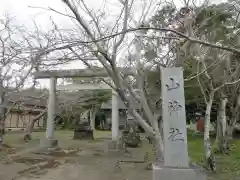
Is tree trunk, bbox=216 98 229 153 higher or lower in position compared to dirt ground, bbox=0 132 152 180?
higher

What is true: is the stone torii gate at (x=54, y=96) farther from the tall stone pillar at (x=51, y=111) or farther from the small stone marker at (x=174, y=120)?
the small stone marker at (x=174, y=120)

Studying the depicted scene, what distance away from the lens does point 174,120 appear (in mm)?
5133

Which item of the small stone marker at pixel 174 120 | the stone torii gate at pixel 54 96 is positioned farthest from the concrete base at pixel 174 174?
the stone torii gate at pixel 54 96

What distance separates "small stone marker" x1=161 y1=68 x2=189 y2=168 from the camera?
4.95 m

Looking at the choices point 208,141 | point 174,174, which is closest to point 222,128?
point 208,141

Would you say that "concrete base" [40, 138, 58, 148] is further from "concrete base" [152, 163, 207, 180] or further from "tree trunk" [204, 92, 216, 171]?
"concrete base" [152, 163, 207, 180]

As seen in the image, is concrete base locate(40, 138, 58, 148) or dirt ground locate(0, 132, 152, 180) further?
concrete base locate(40, 138, 58, 148)

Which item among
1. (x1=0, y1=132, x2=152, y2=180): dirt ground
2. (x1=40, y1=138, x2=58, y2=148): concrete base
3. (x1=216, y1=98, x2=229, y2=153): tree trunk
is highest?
(x1=216, y1=98, x2=229, y2=153): tree trunk

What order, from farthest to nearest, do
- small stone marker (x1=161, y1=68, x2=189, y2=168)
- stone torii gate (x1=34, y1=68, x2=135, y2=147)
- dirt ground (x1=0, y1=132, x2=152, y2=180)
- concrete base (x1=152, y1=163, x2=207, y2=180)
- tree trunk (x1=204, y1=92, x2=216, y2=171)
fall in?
1. stone torii gate (x1=34, y1=68, x2=135, y2=147)
2. tree trunk (x1=204, y1=92, x2=216, y2=171)
3. dirt ground (x1=0, y1=132, x2=152, y2=180)
4. small stone marker (x1=161, y1=68, x2=189, y2=168)
5. concrete base (x1=152, y1=163, x2=207, y2=180)

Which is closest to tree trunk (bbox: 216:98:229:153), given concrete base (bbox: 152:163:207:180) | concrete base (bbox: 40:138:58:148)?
concrete base (bbox: 152:163:207:180)

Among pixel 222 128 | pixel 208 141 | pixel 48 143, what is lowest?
pixel 48 143

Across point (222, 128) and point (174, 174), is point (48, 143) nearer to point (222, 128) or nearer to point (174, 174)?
point (222, 128)

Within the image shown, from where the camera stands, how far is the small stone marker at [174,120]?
4.95 meters

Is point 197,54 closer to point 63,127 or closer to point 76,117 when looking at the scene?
point 76,117
